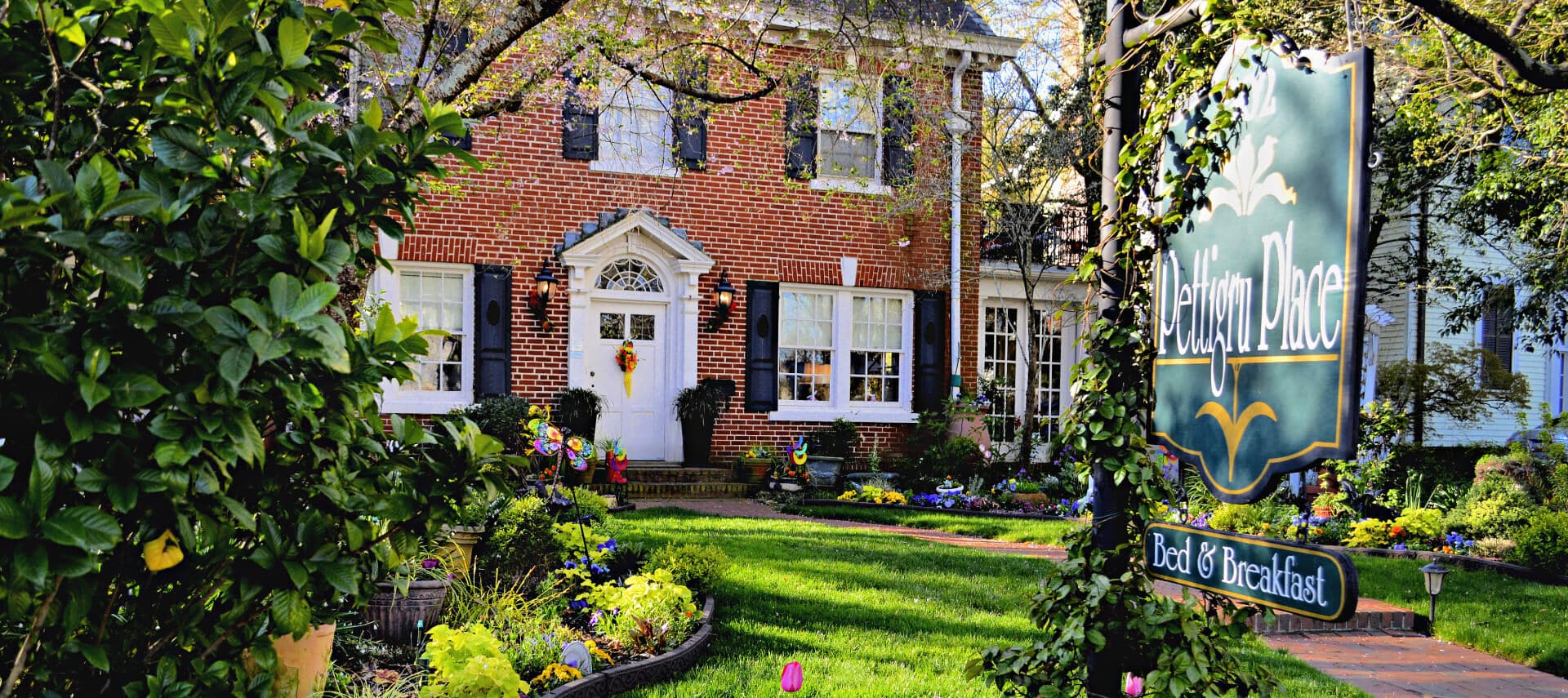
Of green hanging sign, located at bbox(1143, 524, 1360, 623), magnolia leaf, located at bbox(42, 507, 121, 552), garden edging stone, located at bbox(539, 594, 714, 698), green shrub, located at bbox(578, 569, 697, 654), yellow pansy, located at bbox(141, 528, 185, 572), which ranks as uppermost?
magnolia leaf, located at bbox(42, 507, 121, 552)

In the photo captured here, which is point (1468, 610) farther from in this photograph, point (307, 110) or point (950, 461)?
point (307, 110)

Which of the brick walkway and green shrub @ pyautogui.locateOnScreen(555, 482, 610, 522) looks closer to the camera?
the brick walkway

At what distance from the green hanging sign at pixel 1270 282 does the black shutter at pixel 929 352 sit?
1156 centimetres

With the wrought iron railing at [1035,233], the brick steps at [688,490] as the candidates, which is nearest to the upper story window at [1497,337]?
the wrought iron railing at [1035,233]

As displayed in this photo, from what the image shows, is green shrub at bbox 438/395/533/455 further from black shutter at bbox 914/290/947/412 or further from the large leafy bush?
the large leafy bush

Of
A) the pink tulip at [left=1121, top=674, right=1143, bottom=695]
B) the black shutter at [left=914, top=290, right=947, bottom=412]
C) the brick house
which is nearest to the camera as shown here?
the pink tulip at [left=1121, top=674, right=1143, bottom=695]

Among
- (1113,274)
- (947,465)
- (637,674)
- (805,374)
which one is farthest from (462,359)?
(1113,274)

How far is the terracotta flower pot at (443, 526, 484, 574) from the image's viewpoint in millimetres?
5172

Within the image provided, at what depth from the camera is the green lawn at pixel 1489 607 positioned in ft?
19.4

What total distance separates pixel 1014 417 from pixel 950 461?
99.1 inches

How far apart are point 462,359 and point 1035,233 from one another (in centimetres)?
754

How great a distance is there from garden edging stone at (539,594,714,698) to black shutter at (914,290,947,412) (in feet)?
30.4

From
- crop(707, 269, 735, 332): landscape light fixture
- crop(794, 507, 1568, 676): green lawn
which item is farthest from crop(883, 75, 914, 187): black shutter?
crop(794, 507, 1568, 676): green lawn

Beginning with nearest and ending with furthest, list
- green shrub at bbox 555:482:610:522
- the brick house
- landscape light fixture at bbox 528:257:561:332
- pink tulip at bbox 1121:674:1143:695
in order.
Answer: pink tulip at bbox 1121:674:1143:695, green shrub at bbox 555:482:610:522, landscape light fixture at bbox 528:257:561:332, the brick house
